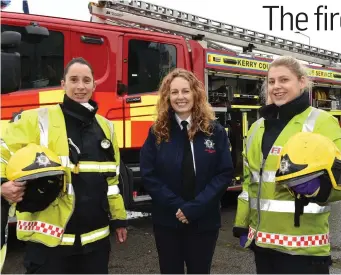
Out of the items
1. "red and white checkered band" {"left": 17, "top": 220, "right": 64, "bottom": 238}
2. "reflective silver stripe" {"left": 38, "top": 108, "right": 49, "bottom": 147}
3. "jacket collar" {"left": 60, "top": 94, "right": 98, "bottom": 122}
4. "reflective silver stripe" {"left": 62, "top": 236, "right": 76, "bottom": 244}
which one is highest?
"jacket collar" {"left": 60, "top": 94, "right": 98, "bottom": 122}

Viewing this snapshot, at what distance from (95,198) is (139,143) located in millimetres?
2663

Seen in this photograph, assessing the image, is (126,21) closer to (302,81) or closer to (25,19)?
(25,19)

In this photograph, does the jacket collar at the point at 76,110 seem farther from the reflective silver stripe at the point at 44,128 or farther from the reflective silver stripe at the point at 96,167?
the reflective silver stripe at the point at 96,167

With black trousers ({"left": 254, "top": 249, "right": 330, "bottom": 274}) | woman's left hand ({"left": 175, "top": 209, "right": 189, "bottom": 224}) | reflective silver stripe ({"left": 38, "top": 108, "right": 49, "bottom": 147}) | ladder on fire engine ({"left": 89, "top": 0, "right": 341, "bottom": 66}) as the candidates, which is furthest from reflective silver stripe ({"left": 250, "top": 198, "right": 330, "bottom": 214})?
ladder on fire engine ({"left": 89, "top": 0, "right": 341, "bottom": 66})

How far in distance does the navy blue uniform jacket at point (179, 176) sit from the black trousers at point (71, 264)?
1.33 ft

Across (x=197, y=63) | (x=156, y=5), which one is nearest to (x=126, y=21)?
(x=156, y=5)

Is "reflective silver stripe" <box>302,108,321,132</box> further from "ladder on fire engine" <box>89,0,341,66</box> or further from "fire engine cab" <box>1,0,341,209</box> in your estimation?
"ladder on fire engine" <box>89,0,341,66</box>

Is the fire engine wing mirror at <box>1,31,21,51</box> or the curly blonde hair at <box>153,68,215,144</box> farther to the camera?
Result: the curly blonde hair at <box>153,68,215,144</box>

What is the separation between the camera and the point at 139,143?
4.79 meters

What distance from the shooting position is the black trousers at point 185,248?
2.33m

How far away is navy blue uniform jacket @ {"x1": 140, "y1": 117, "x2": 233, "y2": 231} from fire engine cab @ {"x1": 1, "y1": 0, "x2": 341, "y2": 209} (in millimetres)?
945

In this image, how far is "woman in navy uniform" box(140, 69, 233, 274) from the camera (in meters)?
2.31

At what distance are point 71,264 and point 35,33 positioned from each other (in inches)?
102

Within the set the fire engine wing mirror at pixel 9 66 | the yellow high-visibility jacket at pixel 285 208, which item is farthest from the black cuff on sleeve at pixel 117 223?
the fire engine wing mirror at pixel 9 66
